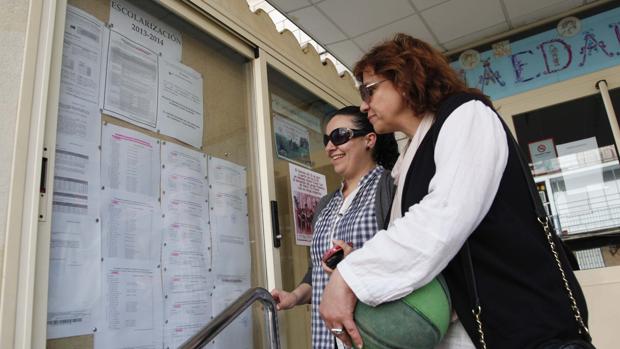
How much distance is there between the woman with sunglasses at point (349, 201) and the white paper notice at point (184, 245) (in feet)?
0.95

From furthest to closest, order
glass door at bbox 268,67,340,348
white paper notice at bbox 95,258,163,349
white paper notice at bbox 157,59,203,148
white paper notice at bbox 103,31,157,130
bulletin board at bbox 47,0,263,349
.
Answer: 1. glass door at bbox 268,67,340,348
2. bulletin board at bbox 47,0,263,349
3. white paper notice at bbox 157,59,203,148
4. white paper notice at bbox 103,31,157,130
5. white paper notice at bbox 95,258,163,349

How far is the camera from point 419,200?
3.06 ft

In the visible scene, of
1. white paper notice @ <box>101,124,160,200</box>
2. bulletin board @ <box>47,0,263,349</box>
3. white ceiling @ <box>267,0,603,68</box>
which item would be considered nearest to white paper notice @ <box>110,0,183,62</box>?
bulletin board @ <box>47,0,263,349</box>

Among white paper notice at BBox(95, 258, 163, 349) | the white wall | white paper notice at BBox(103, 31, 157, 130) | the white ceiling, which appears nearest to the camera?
the white wall

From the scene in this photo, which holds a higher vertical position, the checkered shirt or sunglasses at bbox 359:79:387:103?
sunglasses at bbox 359:79:387:103

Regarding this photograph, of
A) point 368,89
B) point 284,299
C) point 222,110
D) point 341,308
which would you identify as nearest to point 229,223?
point 284,299

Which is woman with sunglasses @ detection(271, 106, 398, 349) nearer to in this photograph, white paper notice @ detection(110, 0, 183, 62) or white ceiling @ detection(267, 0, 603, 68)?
white paper notice @ detection(110, 0, 183, 62)

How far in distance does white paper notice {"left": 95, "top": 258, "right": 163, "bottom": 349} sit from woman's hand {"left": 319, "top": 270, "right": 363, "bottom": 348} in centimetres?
69

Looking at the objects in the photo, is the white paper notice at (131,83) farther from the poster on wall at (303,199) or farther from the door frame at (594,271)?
the door frame at (594,271)

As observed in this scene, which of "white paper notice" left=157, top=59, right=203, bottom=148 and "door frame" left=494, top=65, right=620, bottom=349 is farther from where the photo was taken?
"door frame" left=494, top=65, right=620, bottom=349

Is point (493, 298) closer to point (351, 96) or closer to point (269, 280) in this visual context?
point (269, 280)

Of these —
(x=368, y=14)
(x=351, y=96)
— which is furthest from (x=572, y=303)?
(x=368, y=14)

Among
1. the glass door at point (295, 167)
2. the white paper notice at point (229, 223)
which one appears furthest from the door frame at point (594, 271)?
the white paper notice at point (229, 223)

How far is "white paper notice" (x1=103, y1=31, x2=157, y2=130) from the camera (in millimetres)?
1397
